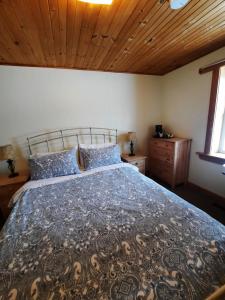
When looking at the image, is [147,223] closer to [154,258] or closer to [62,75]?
[154,258]

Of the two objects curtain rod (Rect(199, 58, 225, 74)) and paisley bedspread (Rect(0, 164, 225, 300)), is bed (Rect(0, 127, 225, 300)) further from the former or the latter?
curtain rod (Rect(199, 58, 225, 74))

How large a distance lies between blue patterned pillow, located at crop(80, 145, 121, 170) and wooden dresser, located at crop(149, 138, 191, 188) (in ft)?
3.21

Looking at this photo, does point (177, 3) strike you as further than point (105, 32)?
No

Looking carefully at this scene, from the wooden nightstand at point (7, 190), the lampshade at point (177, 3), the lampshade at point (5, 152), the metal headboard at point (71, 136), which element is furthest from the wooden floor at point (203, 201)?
the lampshade at point (5, 152)

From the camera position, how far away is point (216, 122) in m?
2.33

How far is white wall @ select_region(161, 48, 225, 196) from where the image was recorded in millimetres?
2377

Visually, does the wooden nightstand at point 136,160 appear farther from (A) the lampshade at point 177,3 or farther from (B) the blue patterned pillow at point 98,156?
(A) the lampshade at point 177,3

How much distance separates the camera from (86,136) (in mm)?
2822

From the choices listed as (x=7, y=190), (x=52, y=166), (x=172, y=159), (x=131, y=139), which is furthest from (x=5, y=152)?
(x=172, y=159)

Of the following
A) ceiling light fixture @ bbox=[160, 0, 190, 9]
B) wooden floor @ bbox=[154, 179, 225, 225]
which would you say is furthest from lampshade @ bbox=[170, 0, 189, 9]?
wooden floor @ bbox=[154, 179, 225, 225]

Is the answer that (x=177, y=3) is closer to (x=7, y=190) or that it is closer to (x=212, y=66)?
(x=212, y=66)

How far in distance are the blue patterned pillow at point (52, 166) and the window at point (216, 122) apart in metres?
2.16

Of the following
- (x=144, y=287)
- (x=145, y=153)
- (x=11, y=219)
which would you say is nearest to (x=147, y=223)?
(x=144, y=287)

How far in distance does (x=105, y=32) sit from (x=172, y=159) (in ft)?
7.07
